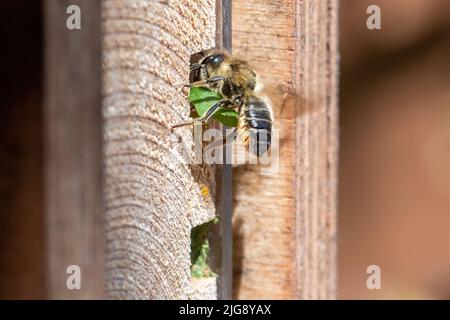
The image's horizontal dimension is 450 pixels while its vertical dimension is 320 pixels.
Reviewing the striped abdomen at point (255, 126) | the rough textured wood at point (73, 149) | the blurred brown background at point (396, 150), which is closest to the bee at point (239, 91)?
the striped abdomen at point (255, 126)

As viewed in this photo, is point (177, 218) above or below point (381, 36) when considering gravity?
below

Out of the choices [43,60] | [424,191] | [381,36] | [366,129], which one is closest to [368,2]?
[381,36]

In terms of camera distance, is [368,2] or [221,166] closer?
[221,166]

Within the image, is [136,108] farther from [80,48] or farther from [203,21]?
[80,48]

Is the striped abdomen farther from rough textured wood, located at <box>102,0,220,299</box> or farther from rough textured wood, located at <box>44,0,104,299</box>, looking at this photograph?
rough textured wood, located at <box>44,0,104,299</box>
